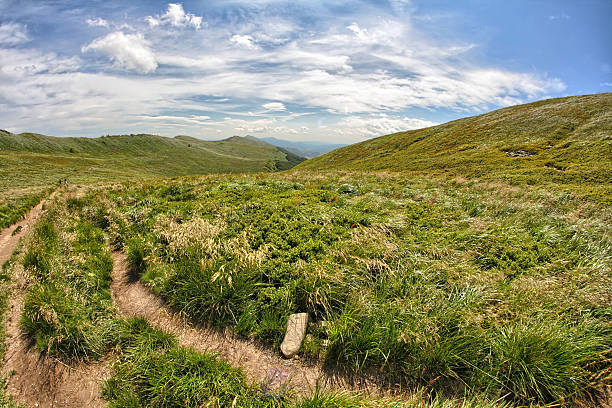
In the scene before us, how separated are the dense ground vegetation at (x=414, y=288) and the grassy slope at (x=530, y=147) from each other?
50.7 ft

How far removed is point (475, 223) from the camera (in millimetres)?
8000

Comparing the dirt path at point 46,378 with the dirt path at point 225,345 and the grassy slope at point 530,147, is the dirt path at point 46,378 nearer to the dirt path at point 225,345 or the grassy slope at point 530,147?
the dirt path at point 225,345

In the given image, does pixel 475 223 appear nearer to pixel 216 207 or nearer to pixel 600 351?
pixel 600 351

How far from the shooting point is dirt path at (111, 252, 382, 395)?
387 cm

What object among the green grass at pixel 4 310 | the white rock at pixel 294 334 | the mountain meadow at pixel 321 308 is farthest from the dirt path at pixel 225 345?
the green grass at pixel 4 310

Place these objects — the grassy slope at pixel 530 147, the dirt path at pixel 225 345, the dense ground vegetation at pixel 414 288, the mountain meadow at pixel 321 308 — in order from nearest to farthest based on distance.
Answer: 1. the mountain meadow at pixel 321 308
2. the dense ground vegetation at pixel 414 288
3. the dirt path at pixel 225 345
4. the grassy slope at pixel 530 147

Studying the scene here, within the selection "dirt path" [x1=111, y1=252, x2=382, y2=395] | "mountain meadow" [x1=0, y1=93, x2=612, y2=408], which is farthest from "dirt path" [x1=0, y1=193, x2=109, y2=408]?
"dirt path" [x1=111, y1=252, x2=382, y2=395]

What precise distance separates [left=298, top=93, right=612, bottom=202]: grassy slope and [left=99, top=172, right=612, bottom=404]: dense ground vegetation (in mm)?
15464

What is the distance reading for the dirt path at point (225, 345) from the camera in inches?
152

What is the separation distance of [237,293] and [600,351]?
20.7ft

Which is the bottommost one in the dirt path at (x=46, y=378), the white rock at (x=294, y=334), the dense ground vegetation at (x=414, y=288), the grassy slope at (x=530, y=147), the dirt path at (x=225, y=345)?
the dirt path at (x=46, y=378)

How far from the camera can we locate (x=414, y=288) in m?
4.88

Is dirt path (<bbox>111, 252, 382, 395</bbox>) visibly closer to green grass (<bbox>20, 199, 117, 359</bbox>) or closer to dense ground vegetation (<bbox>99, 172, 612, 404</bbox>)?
dense ground vegetation (<bbox>99, 172, 612, 404</bbox>)

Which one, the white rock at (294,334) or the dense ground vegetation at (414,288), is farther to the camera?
the white rock at (294,334)
